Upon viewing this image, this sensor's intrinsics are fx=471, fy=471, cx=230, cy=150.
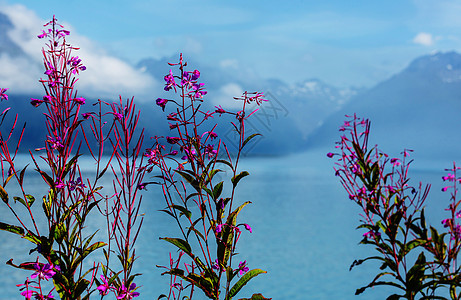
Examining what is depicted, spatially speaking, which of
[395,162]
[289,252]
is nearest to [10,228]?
[395,162]

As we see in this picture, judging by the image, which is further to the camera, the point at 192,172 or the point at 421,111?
the point at 421,111

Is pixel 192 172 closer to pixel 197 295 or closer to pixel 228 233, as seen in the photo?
pixel 228 233

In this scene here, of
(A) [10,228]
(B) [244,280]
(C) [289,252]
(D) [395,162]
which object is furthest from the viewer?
(C) [289,252]

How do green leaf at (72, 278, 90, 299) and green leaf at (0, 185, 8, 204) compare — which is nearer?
green leaf at (0, 185, 8, 204)

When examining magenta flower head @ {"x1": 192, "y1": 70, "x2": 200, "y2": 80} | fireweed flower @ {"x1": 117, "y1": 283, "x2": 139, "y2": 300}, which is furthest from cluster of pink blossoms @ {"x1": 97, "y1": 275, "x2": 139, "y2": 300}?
magenta flower head @ {"x1": 192, "y1": 70, "x2": 200, "y2": 80}

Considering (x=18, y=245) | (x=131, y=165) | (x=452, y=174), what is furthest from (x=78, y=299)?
(x=18, y=245)

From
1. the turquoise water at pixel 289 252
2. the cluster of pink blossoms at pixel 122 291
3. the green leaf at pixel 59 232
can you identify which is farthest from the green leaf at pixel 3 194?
the turquoise water at pixel 289 252

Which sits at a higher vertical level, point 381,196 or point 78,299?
point 381,196

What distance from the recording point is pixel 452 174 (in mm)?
2256

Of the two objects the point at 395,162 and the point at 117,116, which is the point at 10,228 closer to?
the point at 117,116

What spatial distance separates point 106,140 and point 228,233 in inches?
23.4

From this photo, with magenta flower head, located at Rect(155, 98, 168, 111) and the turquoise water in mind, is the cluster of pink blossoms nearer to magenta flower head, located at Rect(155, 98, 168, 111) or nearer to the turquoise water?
magenta flower head, located at Rect(155, 98, 168, 111)

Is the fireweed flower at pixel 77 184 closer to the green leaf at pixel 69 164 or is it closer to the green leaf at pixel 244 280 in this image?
the green leaf at pixel 69 164

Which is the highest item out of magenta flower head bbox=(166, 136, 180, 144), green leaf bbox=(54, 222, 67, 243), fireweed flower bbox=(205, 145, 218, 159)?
magenta flower head bbox=(166, 136, 180, 144)
